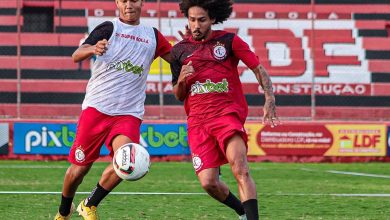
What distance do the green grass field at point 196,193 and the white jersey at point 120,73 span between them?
1407 millimetres

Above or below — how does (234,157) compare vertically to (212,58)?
below

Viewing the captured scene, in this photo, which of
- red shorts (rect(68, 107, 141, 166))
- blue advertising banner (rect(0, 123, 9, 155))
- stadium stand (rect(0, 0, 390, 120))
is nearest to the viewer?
red shorts (rect(68, 107, 141, 166))

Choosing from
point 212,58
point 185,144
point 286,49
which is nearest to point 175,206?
point 212,58

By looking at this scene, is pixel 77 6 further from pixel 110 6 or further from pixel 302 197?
pixel 302 197

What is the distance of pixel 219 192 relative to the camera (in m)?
7.79

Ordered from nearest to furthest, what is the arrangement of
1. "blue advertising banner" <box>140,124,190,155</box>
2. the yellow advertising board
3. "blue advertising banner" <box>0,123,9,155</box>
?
"blue advertising banner" <box>0,123,9,155</box> < "blue advertising banner" <box>140,124,190,155</box> < the yellow advertising board

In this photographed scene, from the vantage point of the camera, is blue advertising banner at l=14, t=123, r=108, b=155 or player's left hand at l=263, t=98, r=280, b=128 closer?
player's left hand at l=263, t=98, r=280, b=128

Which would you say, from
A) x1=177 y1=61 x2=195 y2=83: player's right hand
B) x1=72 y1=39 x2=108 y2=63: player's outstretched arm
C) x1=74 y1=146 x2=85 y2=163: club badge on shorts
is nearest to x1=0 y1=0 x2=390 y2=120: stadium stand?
x1=74 y1=146 x2=85 y2=163: club badge on shorts

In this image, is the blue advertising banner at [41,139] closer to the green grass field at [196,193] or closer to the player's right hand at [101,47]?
the green grass field at [196,193]

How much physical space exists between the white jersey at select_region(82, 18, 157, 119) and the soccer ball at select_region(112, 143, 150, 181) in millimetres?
478

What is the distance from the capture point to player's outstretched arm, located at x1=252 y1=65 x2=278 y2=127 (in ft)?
24.1

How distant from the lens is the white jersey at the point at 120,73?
810 centimetres

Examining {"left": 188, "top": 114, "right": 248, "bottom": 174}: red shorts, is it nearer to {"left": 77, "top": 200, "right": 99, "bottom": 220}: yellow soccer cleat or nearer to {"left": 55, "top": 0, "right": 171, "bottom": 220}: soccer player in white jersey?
{"left": 55, "top": 0, "right": 171, "bottom": 220}: soccer player in white jersey

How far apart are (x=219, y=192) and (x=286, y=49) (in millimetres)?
18199
